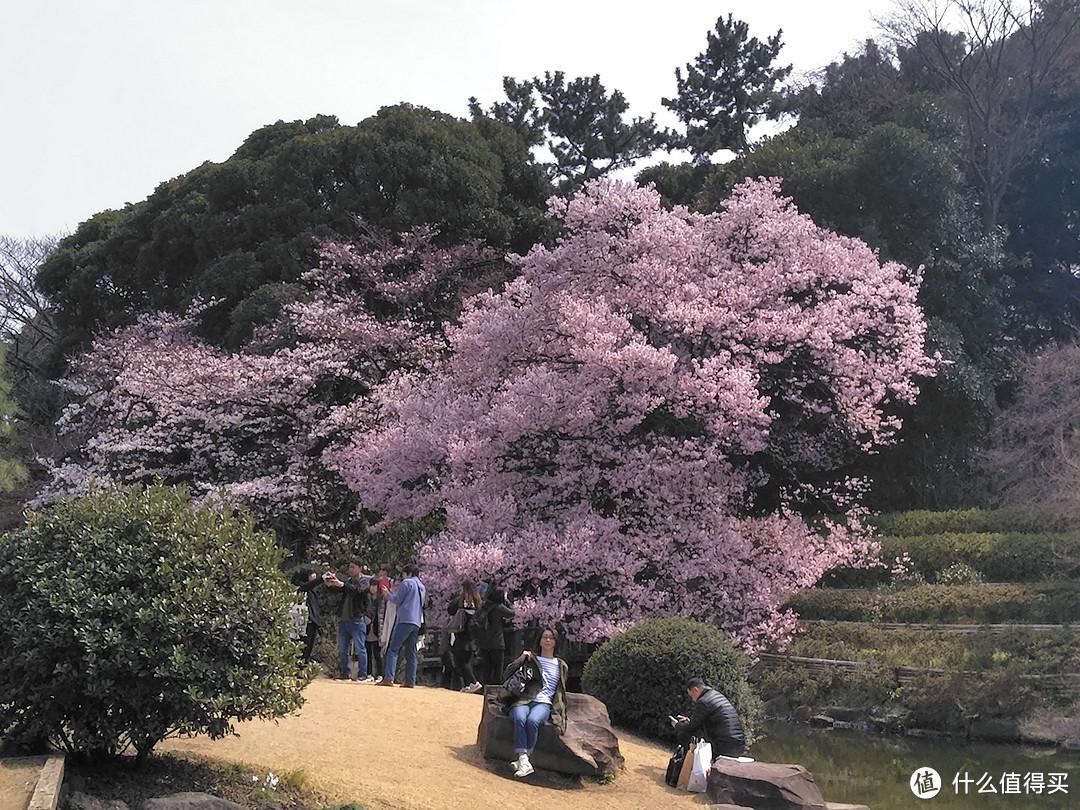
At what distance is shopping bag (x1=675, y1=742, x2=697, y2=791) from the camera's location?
9.83m

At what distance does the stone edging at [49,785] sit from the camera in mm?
6469

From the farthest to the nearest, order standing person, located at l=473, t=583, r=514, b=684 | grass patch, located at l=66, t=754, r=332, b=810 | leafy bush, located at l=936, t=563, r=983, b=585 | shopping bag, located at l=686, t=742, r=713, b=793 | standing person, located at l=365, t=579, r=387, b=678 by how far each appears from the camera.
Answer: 1. leafy bush, located at l=936, t=563, r=983, b=585
2. standing person, located at l=365, t=579, r=387, b=678
3. standing person, located at l=473, t=583, r=514, b=684
4. shopping bag, located at l=686, t=742, r=713, b=793
5. grass patch, located at l=66, t=754, r=332, b=810

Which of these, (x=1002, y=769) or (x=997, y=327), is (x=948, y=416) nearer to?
(x=997, y=327)

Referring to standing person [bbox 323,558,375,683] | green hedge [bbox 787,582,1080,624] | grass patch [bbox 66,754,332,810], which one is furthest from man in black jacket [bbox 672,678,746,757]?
green hedge [bbox 787,582,1080,624]

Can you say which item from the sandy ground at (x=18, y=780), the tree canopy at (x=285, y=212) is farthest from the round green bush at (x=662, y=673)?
the tree canopy at (x=285, y=212)

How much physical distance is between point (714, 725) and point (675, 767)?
50cm

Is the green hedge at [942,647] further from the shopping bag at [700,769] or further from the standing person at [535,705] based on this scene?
the standing person at [535,705]

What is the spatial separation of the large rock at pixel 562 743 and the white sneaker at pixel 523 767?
0.20 meters

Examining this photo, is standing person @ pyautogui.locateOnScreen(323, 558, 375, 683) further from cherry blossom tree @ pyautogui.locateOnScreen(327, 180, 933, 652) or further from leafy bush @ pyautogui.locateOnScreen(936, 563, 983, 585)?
leafy bush @ pyautogui.locateOnScreen(936, 563, 983, 585)

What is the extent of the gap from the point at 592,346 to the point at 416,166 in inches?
471

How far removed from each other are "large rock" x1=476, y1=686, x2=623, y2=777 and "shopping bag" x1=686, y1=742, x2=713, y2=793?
27.5 inches

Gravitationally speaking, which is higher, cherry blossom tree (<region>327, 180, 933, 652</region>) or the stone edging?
cherry blossom tree (<region>327, 180, 933, 652</region>)

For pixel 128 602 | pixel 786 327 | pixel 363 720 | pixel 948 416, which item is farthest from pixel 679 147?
pixel 128 602

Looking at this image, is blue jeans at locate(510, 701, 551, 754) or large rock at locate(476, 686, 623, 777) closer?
blue jeans at locate(510, 701, 551, 754)
